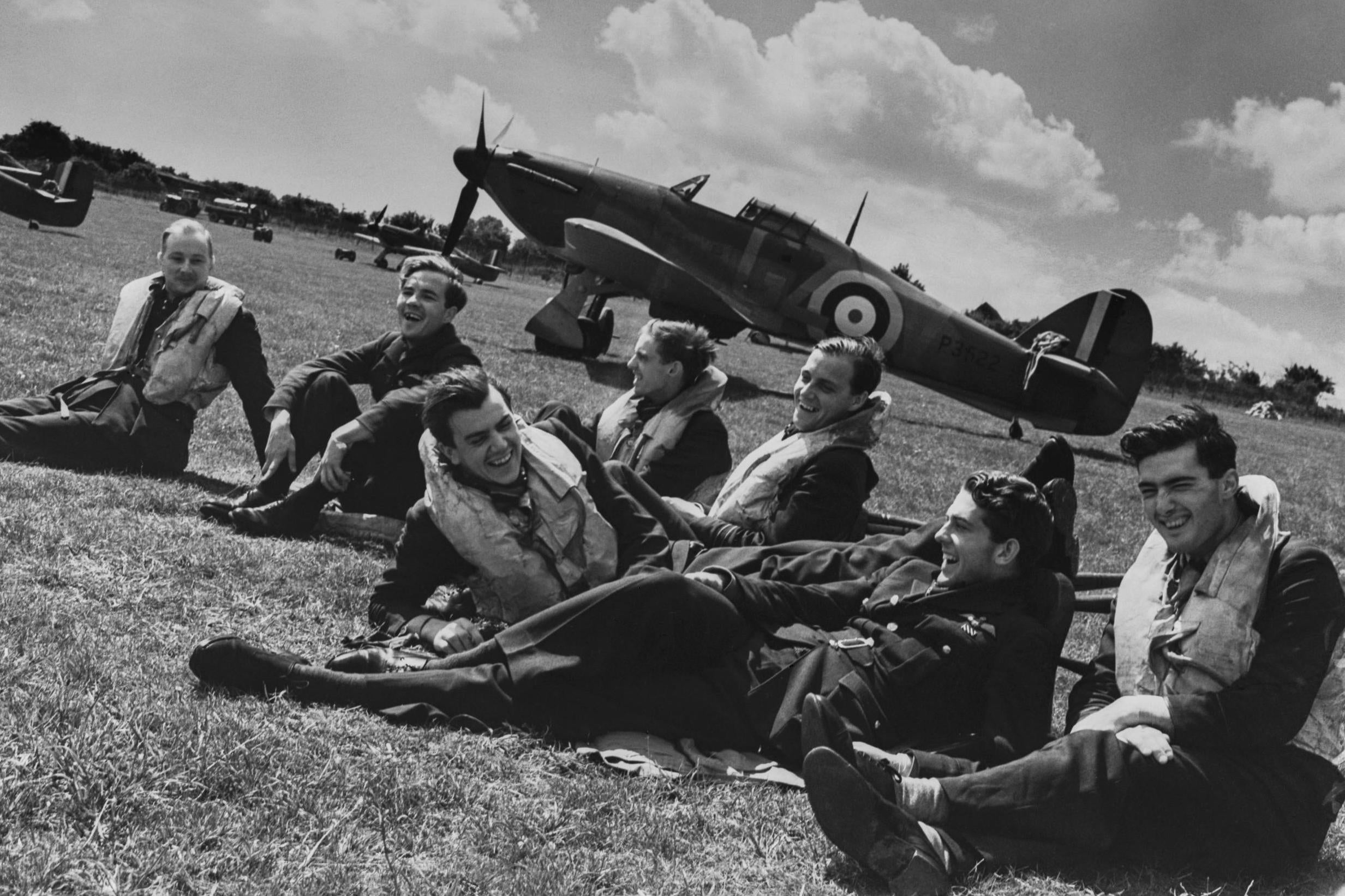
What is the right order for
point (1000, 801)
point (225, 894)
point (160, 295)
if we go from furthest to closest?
1. point (160, 295)
2. point (1000, 801)
3. point (225, 894)

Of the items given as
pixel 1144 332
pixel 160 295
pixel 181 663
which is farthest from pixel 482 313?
pixel 181 663

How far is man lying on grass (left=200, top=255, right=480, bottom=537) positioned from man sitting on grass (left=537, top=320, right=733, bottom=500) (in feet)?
2.59

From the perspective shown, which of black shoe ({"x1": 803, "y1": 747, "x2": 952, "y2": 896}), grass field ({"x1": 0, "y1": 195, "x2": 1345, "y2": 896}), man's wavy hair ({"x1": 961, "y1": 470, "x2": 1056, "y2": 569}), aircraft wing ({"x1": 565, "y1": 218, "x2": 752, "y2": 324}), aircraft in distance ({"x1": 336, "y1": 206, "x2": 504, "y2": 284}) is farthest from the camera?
aircraft in distance ({"x1": 336, "y1": 206, "x2": 504, "y2": 284})

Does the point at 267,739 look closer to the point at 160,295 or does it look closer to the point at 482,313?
the point at 160,295

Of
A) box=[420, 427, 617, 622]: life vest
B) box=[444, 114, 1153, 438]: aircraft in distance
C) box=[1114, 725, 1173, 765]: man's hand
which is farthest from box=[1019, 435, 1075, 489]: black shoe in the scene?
box=[444, 114, 1153, 438]: aircraft in distance

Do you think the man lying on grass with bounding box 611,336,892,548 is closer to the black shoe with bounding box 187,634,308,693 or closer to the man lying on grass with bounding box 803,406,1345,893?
the man lying on grass with bounding box 803,406,1345,893

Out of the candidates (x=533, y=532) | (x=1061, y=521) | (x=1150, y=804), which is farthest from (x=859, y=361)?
(x=1150, y=804)

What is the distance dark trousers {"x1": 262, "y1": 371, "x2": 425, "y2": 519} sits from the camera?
564 centimetres

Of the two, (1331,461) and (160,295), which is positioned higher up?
(1331,461)

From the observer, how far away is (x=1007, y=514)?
356 centimetres

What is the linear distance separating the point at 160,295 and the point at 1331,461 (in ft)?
69.7

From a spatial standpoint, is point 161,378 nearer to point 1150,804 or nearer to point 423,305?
point 423,305

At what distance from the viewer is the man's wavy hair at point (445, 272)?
5.92 metres

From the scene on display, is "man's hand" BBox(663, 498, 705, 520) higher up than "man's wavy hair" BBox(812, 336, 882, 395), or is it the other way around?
"man's wavy hair" BBox(812, 336, 882, 395)
